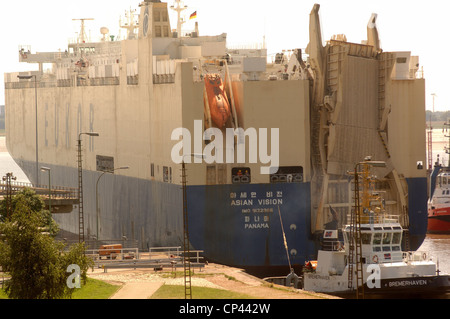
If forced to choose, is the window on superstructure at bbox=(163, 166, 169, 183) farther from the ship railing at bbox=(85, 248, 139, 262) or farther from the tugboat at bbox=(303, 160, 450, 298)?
the tugboat at bbox=(303, 160, 450, 298)

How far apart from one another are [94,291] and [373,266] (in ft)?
41.8

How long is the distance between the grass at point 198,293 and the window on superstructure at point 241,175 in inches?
507

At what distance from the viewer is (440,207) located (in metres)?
101

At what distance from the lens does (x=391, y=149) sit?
65125 millimetres

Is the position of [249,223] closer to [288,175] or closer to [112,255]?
[288,175]

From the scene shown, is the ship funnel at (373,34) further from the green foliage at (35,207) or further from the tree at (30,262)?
the tree at (30,262)

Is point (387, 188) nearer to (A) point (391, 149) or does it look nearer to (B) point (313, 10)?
(A) point (391, 149)

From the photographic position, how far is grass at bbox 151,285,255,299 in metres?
47.0

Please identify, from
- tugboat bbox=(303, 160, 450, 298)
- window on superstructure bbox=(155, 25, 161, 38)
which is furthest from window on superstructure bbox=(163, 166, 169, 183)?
tugboat bbox=(303, 160, 450, 298)

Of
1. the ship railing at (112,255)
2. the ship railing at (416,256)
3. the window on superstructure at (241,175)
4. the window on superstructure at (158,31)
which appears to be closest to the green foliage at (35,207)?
the ship railing at (112,255)

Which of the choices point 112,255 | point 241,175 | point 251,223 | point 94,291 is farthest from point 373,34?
point 94,291

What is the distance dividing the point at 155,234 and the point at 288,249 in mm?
9786

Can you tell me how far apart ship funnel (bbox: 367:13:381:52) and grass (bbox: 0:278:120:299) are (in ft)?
74.0
